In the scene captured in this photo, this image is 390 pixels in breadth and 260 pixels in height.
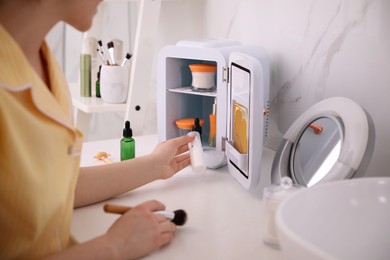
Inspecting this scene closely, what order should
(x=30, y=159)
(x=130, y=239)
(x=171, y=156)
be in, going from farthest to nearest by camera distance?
(x=171, y=156)
(x=130, y=239)
(x=30, y=159)

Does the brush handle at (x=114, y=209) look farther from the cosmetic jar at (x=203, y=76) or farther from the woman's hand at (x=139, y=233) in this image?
the cosmetic jar at (x=203, y=76)

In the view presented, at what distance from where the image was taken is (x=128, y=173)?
3.38 feet

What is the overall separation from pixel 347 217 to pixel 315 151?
10.8 inches

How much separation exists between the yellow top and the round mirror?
47 cm

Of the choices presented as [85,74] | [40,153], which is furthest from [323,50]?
[85,74]

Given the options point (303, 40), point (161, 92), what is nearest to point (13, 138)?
Result: point (161, 92)

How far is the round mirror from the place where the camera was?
2.94 feet

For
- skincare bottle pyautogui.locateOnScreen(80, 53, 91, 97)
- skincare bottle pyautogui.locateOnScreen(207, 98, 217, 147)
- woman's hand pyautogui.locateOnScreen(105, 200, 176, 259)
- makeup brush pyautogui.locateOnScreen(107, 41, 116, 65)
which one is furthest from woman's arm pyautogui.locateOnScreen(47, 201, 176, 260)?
skincare bottle pyautogui.locateOnScreen(80, 53, 91, 97)

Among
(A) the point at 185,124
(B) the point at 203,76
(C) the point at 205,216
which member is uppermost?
(B) the point at 203,76

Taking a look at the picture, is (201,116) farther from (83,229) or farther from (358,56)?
(83,229)

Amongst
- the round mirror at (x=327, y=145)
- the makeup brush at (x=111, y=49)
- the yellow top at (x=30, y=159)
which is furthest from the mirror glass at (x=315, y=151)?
the makeup brush at (x=111, y=49)

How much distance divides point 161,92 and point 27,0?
66 centimetres

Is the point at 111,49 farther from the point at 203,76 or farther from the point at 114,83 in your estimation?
the point at 203,76

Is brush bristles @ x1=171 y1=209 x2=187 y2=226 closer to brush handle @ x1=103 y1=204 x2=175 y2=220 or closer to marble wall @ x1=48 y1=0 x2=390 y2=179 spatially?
brush handle @ x1=103 y1=204 x2=175 y2=220
